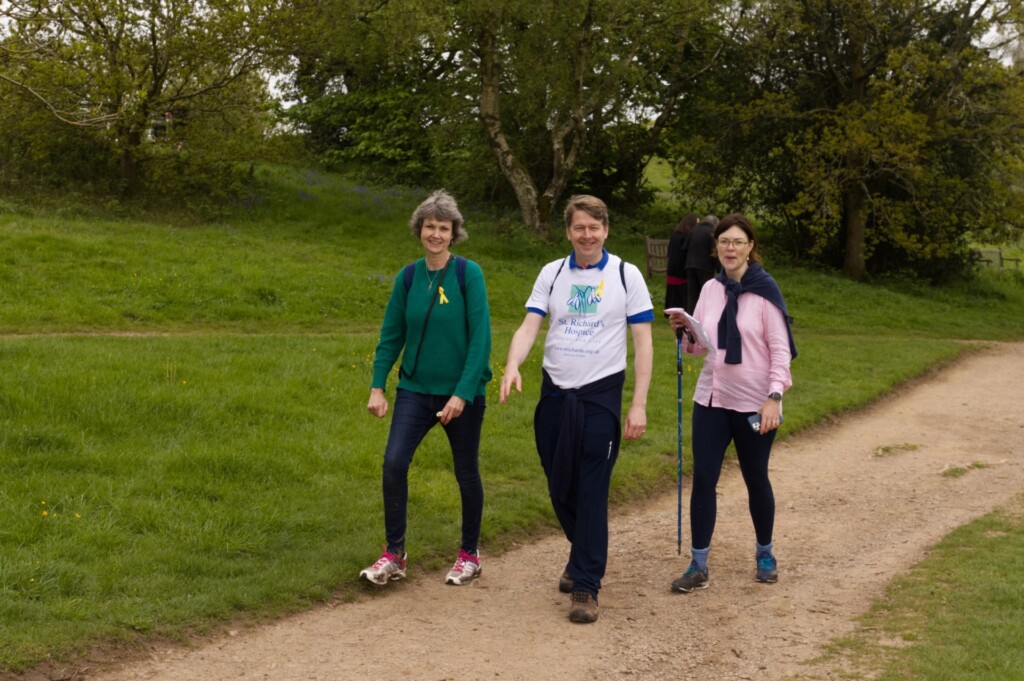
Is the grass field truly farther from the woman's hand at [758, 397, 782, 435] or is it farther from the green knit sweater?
the woman's hand at [758, 397, 782, 435]

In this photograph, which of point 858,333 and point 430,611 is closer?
point 430,611

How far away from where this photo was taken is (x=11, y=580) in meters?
5.84

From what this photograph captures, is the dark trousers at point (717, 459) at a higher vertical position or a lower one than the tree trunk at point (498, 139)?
lower

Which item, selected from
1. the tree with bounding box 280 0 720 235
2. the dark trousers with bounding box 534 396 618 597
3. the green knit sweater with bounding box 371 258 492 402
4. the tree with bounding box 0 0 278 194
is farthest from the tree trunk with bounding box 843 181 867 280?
the dark trousers with bounding box 534 396 618 597

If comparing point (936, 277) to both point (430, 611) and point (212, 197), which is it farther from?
point (430, 611)

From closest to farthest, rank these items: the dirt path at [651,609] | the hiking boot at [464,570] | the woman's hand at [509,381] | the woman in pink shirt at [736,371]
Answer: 1. the dirt path at [651,609]
2. the woman's hand at [509,381]
3. the woman in pink shirt at [736,371]
4. the hiking boot at [464,570]

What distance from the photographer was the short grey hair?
6.18 metres

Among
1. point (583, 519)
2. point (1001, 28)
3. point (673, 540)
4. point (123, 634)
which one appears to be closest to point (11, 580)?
point (123, 634)

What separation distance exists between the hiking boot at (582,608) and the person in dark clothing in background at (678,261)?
313 inches

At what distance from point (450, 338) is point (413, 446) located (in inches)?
25.2

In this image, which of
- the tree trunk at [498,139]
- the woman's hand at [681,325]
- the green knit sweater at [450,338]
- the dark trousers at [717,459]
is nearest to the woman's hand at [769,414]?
the dark trousers at [717,459]

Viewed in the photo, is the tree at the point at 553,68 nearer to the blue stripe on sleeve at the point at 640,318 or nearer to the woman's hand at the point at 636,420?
the blue stripe on sleeve at the point at 640,318

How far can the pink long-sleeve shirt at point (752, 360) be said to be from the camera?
6285 millimetres

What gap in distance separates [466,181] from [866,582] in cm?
2289
